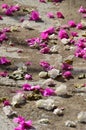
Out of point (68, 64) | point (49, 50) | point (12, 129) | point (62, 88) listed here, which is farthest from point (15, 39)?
point (12, 129)

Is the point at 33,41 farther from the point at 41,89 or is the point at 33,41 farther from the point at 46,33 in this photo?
the point at 41,89

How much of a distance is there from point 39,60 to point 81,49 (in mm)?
874

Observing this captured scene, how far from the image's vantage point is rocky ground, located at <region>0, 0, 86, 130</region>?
6.22 meters

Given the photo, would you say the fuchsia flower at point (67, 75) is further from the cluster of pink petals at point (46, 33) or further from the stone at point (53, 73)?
the cluster of pink petals at point (46, 33)

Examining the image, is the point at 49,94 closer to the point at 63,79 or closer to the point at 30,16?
the point at 63,79

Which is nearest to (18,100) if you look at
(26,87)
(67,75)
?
(26,87)

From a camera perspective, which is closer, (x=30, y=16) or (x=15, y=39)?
(x=15, y=39)

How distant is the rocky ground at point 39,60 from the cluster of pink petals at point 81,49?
92 mm

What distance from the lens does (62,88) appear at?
6840 mm

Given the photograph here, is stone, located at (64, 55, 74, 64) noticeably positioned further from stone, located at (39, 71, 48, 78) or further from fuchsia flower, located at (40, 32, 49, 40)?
fuchsia flower, located at (40, 32, 49, 40)

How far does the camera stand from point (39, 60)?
320 inches

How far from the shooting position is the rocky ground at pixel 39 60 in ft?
20.4

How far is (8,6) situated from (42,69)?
338cm

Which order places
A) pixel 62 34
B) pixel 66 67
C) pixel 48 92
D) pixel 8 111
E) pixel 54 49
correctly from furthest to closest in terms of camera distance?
pixel 62 34
pixel 54 49
pixel 66 67
pixel 48 92
pixel 8 111
